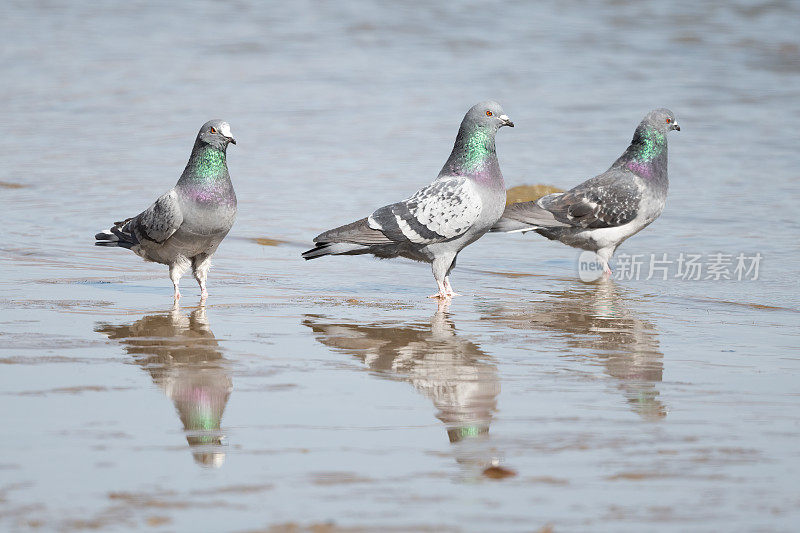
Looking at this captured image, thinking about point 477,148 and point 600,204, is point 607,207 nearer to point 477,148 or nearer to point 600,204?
point 600,204

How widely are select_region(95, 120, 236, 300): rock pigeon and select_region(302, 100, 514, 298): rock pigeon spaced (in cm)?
69

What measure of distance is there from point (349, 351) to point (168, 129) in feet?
33.0

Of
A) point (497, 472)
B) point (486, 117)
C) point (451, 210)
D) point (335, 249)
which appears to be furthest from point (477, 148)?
point (497, 472)

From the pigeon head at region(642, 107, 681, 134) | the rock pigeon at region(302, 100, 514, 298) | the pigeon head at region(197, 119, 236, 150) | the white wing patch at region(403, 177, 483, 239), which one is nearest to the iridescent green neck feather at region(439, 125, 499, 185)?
the rock pigeon at region(302, 100, 514, 298)

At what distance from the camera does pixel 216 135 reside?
287 inches

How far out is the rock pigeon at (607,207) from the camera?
8922 mm

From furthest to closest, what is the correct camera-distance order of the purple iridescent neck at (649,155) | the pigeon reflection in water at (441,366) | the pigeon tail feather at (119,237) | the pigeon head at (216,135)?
the purple iridescent neck at (649,155)
the pigeon tail feather at (119,237)
the pigeon head at (216,135)
the pigeon reflection in water at (441,366)

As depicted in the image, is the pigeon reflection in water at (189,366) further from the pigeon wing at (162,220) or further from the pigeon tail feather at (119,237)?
the pigeon tail feather at (119,237)

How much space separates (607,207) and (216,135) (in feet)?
10.6

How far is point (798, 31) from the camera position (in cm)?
2314

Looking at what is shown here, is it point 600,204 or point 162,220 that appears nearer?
point 162,220

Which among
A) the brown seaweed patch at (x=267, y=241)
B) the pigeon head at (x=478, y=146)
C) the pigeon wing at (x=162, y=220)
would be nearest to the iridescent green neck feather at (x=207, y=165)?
the pigeon wing at (x=162, y=220)

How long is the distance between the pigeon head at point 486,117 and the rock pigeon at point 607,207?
4.22 feet

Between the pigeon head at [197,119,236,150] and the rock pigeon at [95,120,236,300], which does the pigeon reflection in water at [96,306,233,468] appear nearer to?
the rock pigeon at [95,120,236,300]
